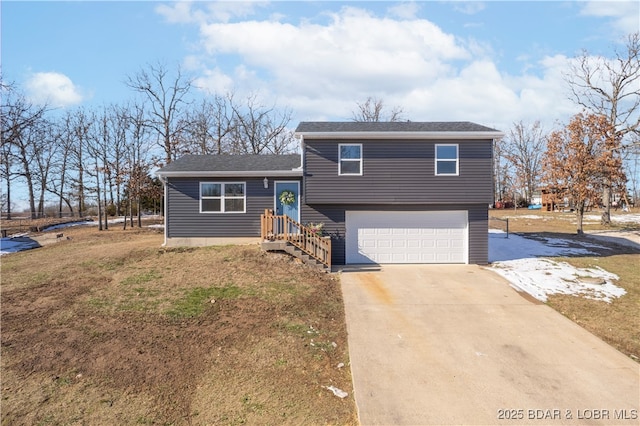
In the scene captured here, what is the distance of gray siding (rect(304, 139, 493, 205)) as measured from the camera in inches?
473

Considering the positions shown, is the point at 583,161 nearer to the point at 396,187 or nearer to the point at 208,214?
the point at 396,187

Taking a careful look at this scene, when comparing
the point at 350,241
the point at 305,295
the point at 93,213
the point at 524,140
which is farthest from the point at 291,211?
the point at 524,140

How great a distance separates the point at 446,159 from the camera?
12.1 metres

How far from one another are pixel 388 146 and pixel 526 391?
872 centimetres

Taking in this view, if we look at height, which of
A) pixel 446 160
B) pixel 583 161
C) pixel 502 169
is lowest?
pixel 446 160

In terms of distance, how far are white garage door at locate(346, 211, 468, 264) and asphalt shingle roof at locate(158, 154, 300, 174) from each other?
12.4 ft

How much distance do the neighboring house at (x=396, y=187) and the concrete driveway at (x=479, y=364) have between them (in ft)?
11.4

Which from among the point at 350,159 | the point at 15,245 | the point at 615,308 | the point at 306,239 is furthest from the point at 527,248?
the point at 15,245

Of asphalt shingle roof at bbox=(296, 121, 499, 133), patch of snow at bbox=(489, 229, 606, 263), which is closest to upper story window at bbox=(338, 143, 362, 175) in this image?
asphalt shingle roof at bbox=(296, 121, 499, 133)

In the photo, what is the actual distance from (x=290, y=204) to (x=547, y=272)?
8947 mm

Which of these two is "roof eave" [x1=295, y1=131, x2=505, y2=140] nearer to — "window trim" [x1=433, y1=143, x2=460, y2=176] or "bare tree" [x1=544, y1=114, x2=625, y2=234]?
"window trim" [x1=433, y1=143, x2=460, y2=176]

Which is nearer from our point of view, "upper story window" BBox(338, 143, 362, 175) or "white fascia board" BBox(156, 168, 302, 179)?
"upper story window" BBox(338, 143, 362, 175)

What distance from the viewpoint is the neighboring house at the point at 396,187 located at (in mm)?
11953

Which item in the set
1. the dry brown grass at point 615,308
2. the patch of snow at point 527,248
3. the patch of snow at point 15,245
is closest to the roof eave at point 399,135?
the patch of snow at point 527,248
